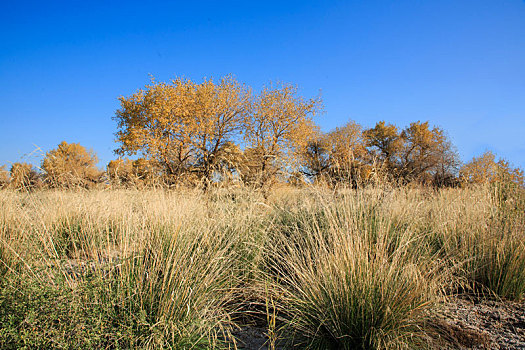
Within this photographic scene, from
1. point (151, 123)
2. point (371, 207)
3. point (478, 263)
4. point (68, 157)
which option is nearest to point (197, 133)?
point (151, 123)

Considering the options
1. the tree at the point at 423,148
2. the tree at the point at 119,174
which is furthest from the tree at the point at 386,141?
the tree at the point at 119,174

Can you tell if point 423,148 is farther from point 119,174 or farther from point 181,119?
point 119,174

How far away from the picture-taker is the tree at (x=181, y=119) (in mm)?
18844

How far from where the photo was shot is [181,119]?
19109 mm

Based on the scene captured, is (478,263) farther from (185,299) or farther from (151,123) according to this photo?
(151,123)

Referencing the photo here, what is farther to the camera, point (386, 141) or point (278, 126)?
point (386, 141)

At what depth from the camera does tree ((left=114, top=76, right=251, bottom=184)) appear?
61.8ft

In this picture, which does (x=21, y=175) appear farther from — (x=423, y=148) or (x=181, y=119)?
(x=423, y=148)

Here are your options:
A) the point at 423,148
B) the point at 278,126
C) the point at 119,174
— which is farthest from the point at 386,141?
the point at 119,174

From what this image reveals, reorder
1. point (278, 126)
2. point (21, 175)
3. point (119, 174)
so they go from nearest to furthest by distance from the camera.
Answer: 1. point (21, 175)
2. point (119, 174)
3. point (278, 126)

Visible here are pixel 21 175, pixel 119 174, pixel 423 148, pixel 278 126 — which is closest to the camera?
pixel 21 175

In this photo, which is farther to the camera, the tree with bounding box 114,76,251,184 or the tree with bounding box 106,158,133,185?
the tree with bounding box 114,76,251,184

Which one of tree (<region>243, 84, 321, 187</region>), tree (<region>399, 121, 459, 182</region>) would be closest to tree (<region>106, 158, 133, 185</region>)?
tree (<region>243, 84, 321, 187</region>)

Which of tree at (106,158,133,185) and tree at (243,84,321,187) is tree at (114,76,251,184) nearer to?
tree at (243,84,321,187)
